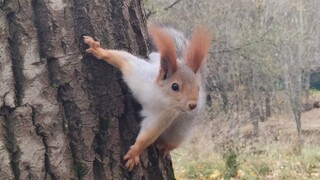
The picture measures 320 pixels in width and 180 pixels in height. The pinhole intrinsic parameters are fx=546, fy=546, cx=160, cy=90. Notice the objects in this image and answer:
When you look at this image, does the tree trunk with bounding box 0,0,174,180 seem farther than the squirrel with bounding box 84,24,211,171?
No

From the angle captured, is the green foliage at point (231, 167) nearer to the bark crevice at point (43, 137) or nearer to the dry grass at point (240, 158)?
the dry grass at point (240, 158)

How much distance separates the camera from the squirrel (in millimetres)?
1752

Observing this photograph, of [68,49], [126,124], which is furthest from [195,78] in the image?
[68,49]

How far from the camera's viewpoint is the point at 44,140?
1.57 m

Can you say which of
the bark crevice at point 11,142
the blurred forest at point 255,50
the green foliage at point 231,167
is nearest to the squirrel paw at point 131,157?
the bark crevice at point 11,142

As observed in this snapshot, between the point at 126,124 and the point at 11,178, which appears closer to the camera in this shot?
the point at 11,178

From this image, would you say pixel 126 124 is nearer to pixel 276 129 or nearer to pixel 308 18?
pixel 276 129

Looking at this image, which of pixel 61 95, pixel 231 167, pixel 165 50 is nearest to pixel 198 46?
pixel 165 50

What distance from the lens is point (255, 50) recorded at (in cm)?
1010

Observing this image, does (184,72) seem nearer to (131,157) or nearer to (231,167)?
(131,157)

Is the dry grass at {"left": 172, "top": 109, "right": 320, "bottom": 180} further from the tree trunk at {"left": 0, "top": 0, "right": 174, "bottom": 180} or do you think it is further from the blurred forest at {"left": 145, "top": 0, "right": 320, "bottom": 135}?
the tree trunk at {"left": 0, "top": 0, "right": 174, "bottom": 180}

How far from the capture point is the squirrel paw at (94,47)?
1642 mm

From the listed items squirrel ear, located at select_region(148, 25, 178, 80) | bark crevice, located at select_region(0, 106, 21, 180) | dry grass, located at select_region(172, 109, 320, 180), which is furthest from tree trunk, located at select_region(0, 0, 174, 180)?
dry grass, located at select_region(172, 109, 320, 180)

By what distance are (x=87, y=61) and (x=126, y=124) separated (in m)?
0.24
